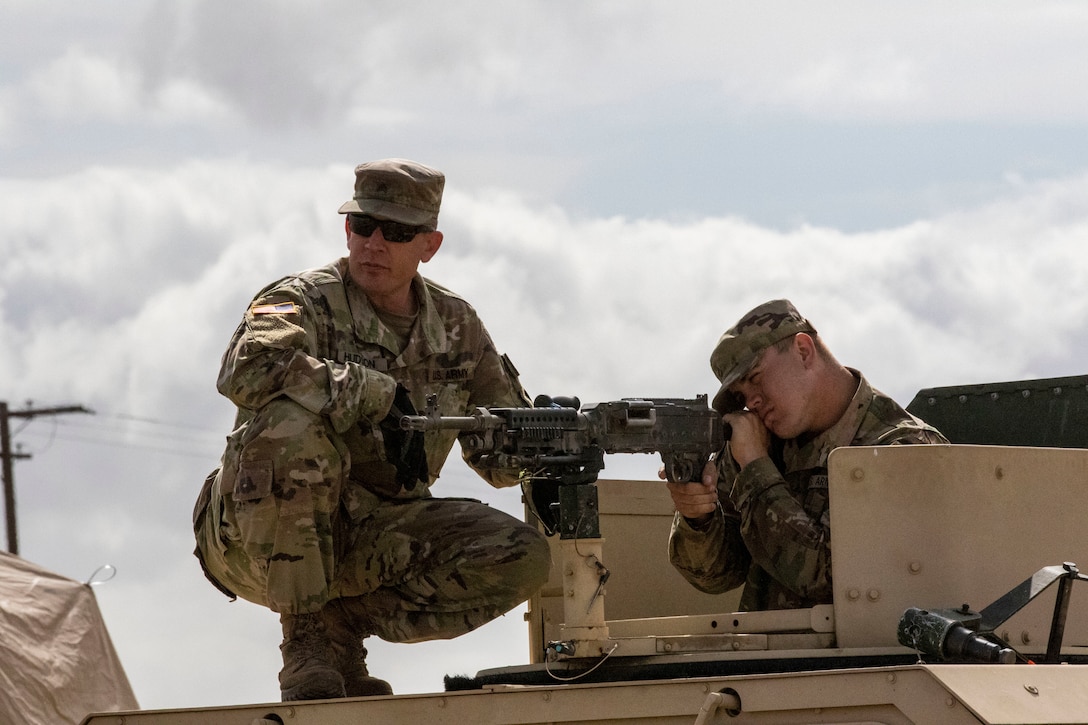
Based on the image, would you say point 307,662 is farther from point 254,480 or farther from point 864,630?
point 864,630

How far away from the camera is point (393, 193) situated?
722 centimetres

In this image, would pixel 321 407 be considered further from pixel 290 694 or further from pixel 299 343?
pixel 290 694

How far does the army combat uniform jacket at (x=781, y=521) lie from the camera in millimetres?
6180

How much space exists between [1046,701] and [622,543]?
2692 millimetres

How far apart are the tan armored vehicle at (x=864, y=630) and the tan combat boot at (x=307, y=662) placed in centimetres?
53

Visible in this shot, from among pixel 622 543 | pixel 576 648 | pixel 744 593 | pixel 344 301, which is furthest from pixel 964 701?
pixel 344 301

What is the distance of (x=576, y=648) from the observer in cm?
577

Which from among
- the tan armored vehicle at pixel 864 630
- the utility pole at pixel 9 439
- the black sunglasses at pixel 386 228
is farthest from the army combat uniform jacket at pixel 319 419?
the utility pole at pixel 9 439

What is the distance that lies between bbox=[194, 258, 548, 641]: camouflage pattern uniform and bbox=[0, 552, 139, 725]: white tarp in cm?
262

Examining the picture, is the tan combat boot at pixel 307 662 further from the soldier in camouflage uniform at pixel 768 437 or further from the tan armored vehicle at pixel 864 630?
the soldier in camouflage uniform at pixel 768 437

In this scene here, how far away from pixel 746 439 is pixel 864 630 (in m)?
1.11

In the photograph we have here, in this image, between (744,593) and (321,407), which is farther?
(744,593)

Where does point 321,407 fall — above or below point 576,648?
above

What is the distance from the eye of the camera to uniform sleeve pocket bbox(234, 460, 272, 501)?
6449 millimetres
